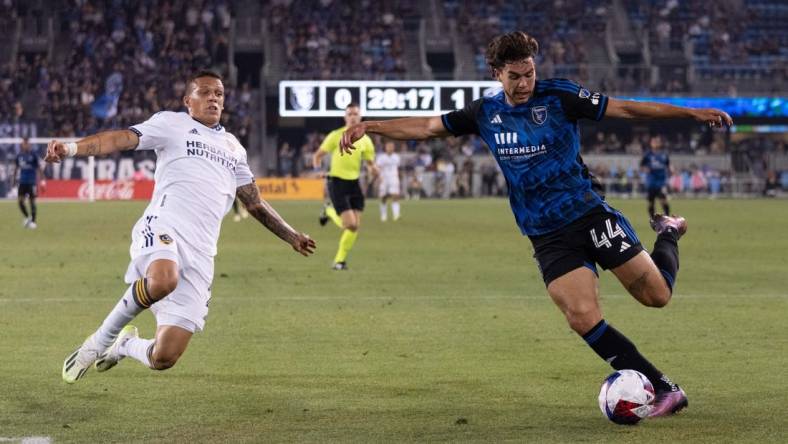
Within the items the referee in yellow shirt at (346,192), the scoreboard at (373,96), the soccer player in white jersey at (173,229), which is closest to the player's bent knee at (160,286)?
the soccer player in white jersey at (173,229)

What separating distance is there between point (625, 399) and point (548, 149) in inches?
59.4

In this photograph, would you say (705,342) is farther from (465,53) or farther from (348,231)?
(465,53)

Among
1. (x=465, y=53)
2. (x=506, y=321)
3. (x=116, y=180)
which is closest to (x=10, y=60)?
(x=116, y=180)

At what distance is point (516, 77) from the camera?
7.34 meters

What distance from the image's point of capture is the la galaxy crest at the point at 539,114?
7.43 m

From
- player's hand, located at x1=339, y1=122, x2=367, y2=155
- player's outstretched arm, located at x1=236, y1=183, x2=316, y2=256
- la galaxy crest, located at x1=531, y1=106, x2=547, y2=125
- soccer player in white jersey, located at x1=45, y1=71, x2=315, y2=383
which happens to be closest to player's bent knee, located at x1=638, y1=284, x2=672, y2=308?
la galaxy crest, located at x1=531, y1=106, x2=547, y2=125

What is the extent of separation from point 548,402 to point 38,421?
3.01m

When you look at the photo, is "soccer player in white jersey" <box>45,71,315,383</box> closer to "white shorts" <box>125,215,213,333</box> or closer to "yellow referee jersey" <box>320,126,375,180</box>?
"white shorts" <box>125,215,213,333</box>

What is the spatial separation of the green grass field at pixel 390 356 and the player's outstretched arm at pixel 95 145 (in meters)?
1.50

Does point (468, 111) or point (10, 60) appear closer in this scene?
point (468, 111)

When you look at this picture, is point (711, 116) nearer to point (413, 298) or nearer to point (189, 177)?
point (189, 177)

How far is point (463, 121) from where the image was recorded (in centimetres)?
776

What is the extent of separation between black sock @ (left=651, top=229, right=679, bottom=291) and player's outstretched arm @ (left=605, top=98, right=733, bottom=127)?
0.95m

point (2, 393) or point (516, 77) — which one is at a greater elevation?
point (516, 77)
